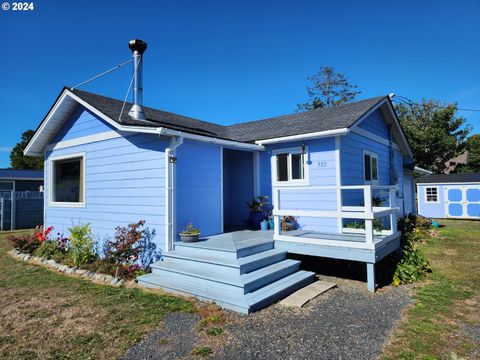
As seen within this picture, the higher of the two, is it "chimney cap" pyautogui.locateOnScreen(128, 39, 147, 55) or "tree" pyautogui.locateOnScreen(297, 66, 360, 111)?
"tree" pyautogui.locateOnScreen(297, 66, 360, 111)

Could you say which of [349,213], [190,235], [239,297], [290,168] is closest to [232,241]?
[190,235]

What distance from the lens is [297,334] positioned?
3.61m

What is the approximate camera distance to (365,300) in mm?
4914

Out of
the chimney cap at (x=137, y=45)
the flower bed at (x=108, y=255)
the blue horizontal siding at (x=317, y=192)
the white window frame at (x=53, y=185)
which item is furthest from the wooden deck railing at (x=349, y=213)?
the white window frame at (x=53, y=185)

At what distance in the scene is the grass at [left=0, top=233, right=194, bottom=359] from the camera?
3.28m

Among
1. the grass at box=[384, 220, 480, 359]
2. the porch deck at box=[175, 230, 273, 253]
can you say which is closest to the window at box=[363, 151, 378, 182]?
the grass at box=[384, 220, 480, 359]

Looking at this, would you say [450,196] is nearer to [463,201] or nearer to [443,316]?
[463,201]

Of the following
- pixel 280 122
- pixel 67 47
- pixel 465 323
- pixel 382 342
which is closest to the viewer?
pixel 382 342

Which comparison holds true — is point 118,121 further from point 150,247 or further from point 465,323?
point 465,323

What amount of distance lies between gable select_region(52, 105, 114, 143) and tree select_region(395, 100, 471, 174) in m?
24.2

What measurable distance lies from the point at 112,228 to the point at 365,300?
20.5 feet

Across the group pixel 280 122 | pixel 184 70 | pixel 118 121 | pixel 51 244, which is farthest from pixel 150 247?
pixel 184 70

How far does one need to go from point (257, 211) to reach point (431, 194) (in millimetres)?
17127

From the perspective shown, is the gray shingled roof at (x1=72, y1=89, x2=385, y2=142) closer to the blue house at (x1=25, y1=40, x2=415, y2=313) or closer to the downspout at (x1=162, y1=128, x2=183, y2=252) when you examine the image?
the blue house at (x1=25, y1=40, x2=415, y2=313)
